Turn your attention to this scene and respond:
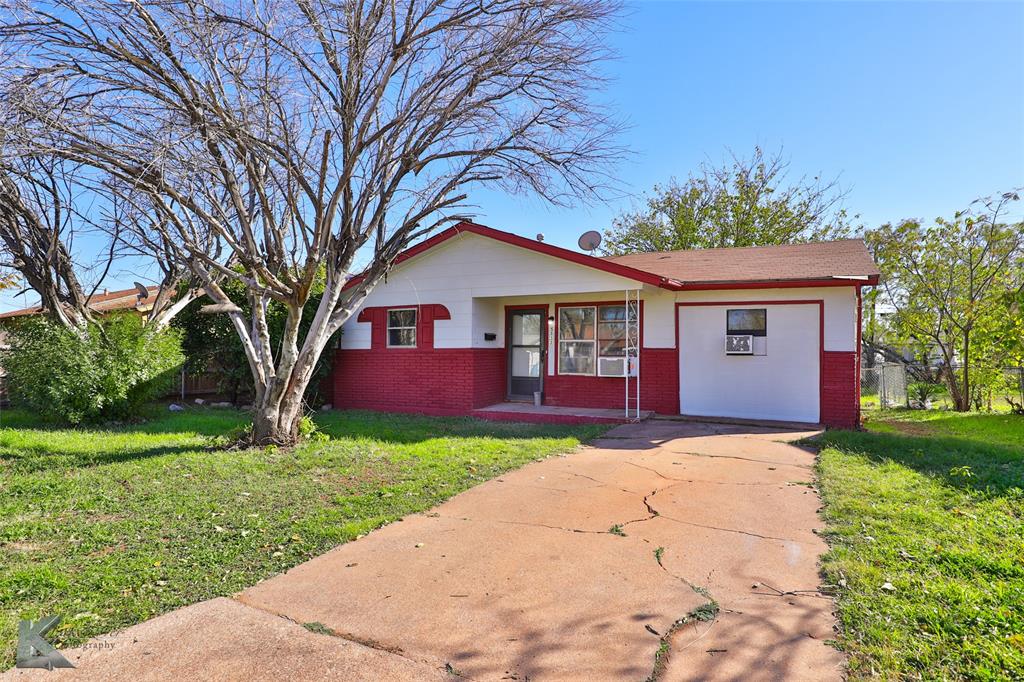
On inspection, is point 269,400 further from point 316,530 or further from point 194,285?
point 194,285

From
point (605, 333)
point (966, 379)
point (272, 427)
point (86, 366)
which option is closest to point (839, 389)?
point (605, 333)

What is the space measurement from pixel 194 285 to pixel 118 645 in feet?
38.8

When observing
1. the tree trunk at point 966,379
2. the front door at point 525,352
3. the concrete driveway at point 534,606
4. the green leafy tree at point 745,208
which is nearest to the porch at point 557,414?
the front door at point 525,352

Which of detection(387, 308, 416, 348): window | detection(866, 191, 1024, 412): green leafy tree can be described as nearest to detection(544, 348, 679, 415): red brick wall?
detection(387, 308, 416, 348): window

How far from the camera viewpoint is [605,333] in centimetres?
1162

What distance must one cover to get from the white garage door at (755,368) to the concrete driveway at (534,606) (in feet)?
17.3

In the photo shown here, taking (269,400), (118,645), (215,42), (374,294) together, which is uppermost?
(215,42)

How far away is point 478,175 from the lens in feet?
26.9

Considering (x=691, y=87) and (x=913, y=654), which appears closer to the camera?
(x=913, y=654)

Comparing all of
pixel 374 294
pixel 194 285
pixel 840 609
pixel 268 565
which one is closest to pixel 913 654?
pixel 840 609

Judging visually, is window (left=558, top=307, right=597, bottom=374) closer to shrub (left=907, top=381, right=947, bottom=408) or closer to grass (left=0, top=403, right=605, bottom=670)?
grass (left=0, top=403, right=605, bottom=670)

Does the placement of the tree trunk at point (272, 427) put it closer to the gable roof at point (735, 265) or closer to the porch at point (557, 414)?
the gable roof at point (735, 265)

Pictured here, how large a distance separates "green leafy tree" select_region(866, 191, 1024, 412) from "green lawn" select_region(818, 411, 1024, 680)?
7837mm

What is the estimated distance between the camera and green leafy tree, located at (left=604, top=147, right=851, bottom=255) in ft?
75.0
